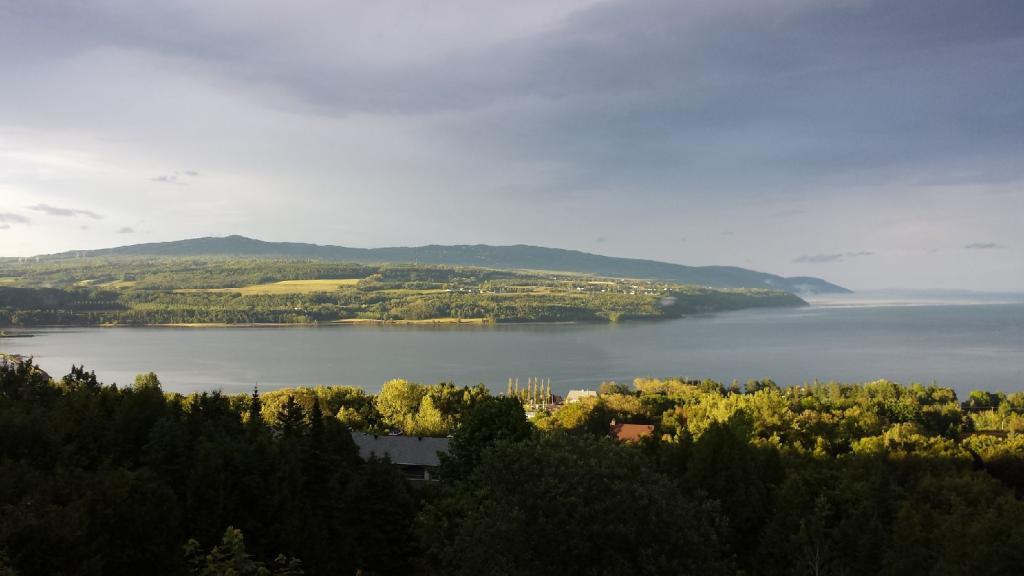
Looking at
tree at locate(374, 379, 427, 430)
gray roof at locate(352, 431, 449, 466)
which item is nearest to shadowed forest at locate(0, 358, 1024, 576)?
gray roof at locate(352, 431, 449, 466)

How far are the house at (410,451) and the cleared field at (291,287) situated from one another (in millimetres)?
130494

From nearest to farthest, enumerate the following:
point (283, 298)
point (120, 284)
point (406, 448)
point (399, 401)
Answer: point (406, 448), point (399, 401), point (283, 298), point (120, 284)

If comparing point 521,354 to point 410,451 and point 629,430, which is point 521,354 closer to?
point 629,430

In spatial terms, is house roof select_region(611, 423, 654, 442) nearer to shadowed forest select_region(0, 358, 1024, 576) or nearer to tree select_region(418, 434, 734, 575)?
shadowed forest select_region(0, 358, 1024, 576)

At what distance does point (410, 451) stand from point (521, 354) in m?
60.4

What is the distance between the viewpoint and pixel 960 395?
193 ft

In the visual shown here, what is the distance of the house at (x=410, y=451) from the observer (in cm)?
2325

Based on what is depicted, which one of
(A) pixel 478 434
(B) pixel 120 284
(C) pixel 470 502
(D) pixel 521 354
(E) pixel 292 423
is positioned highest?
(B) pixel 120 284

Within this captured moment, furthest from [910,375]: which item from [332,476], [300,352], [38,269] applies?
[38,269]

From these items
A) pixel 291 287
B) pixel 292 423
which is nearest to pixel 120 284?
pixel 291 287

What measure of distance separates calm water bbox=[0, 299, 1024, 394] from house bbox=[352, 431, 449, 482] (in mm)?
35204

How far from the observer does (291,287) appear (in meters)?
159

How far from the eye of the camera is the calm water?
2655 inches

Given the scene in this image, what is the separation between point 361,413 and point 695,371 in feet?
152
